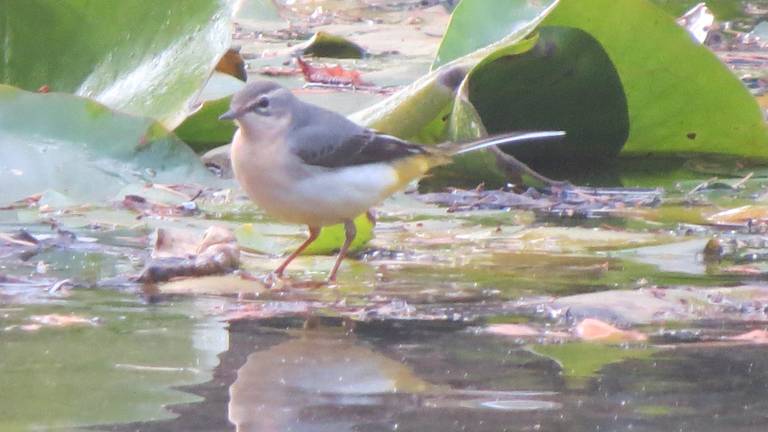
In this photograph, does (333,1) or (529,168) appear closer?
(529,168)

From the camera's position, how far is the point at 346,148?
5.31 m

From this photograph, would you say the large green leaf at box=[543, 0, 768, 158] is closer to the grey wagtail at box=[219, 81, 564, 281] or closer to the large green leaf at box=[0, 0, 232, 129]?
the grey wagtail at box=[219, 81, 564, 281]

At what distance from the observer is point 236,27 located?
10.5 metres

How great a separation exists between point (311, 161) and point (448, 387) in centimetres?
193

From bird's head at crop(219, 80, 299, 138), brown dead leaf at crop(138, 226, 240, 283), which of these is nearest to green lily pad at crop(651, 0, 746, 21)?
bird's head at crop(219, 80, 299, 138)

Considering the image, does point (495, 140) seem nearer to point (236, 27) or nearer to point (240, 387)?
point (240, 387)

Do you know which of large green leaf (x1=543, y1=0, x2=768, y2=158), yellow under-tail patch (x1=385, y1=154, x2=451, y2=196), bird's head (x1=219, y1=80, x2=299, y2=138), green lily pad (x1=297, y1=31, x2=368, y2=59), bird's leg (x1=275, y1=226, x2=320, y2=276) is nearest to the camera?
bird's leg (x1=275, y1=226, x2=320, y2=276)

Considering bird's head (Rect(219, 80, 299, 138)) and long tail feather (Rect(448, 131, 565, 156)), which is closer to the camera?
bird's head (Rect(219, 80, 299, 138))

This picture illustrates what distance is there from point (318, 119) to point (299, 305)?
126 centimetres

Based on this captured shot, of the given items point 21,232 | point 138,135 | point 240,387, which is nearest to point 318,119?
point 138,135

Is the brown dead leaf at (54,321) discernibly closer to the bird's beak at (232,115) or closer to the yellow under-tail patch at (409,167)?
A: the bird's beak at (232,115)

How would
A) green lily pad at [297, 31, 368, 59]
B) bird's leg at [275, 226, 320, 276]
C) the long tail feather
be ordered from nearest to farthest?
bird's leg at [275, 226, 320, 276] → the long tail feather → green lily pad at [297, 31, 368, 59]

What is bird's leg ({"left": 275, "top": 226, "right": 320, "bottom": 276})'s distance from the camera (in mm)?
4657

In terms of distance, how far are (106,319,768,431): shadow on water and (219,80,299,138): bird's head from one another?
1357 millimetres
